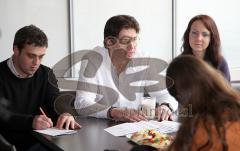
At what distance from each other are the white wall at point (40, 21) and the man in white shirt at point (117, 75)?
132 centimetres

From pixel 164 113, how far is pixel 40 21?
1.99 meters

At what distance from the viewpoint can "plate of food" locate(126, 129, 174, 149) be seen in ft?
5.33

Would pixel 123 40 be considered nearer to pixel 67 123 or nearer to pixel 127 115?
pixel 127 115

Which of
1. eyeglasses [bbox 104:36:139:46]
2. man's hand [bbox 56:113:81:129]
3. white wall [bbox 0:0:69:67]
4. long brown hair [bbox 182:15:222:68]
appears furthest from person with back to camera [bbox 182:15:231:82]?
white wall [bbox 0:0:69:67]

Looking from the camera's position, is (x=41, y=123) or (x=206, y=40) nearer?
(x=41, y=123)

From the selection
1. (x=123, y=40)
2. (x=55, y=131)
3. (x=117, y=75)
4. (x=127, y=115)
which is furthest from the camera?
(x=117, y=75)

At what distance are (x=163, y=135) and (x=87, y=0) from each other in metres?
2.40

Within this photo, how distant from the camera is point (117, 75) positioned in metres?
2.52

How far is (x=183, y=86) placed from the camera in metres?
1.28

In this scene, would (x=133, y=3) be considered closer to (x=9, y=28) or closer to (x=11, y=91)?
(x=9, y=28)

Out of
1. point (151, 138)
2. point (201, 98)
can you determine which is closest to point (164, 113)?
point (151, 138)

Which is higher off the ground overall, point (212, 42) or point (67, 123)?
point (212, 42)

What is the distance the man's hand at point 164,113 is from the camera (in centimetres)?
213

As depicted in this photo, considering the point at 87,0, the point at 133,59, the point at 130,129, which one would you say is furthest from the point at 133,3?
the point at 130,129
